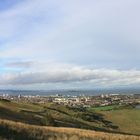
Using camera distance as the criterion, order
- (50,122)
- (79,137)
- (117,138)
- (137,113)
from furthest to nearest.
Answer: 1. (137,113)
2. (50,122)
3. (117,138)
4. (79,137)

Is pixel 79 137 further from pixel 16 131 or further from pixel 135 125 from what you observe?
pixel 135 125

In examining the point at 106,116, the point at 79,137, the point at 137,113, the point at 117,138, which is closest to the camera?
the point at 79,137

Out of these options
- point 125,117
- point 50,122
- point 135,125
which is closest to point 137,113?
point 125,117

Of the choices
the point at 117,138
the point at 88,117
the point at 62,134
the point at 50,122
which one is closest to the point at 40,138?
the point at 62,134


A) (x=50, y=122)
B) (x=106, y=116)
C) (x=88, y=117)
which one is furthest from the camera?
(x=106, y=116)

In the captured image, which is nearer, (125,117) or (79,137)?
(79,137)

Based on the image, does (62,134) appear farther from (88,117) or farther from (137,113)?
(137,113)

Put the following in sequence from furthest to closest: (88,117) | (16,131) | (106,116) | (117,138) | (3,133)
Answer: (106,116) → (88,117) → (117,138) → (16,131) → (3,133)

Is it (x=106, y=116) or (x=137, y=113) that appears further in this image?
(x=137, y=113)
